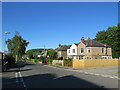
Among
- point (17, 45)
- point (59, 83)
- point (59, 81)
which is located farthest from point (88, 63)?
point (17, 45)

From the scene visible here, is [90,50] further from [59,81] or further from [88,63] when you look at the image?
[59,81]

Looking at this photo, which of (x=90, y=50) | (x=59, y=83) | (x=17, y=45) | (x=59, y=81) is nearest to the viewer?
(x=59, y=83)

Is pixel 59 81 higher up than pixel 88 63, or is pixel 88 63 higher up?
pixel 88 63

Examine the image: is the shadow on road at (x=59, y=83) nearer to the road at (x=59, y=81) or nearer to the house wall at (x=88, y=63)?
the road at (x=59, y=81)

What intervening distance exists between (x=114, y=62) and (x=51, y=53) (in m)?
29.7

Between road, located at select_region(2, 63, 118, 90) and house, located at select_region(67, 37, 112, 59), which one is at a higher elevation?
house, located at select_region(67, 37, 112, 59)

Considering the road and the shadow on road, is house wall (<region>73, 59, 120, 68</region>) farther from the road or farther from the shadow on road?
the shadow on road

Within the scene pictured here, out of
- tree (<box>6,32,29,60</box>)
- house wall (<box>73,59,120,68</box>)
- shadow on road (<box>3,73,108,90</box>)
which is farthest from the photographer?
tree (<box>6,32,29,60</box>)

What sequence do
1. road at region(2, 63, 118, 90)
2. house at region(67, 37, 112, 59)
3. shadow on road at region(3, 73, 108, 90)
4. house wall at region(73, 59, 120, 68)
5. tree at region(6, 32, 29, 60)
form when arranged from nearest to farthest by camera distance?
shadow on road at region(3, 73, 108, 90) < road at region(2, 63, 118, 90) < house wall at region(73, 59, 120, 68) < house at region(67, 37, 112, 59) < tree at region(6, 32, 29, 60)

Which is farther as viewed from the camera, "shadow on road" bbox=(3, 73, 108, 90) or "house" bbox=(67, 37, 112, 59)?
"house" bbox=(67, 37, 112, 59)

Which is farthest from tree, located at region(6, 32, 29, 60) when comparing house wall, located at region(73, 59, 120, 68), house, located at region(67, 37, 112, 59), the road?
the road

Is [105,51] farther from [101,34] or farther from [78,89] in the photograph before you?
[78,89]

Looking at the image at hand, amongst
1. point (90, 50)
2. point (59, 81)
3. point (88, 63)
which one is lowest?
point (59, 81)

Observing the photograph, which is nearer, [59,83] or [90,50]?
[59,83]
